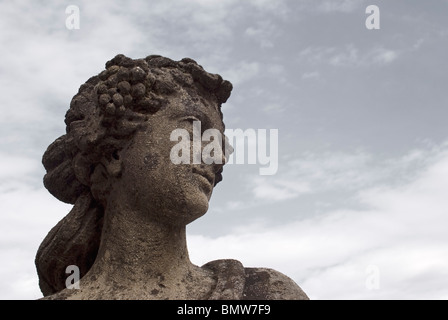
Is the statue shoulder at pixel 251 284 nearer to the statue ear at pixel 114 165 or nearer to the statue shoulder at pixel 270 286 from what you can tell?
the statue shoulder at pixel 270 286

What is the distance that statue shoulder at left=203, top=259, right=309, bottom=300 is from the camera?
260 inches

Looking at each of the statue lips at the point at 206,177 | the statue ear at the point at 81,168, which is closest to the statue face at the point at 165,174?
the statue lips at the point at 206,177

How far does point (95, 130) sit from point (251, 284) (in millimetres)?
2397

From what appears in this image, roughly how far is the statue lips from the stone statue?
0.01 meters

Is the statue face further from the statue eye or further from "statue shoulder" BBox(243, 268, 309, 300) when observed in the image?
"statue shoulder" BBox(243, 268, 309, 300)

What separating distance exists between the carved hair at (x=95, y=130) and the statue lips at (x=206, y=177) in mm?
811

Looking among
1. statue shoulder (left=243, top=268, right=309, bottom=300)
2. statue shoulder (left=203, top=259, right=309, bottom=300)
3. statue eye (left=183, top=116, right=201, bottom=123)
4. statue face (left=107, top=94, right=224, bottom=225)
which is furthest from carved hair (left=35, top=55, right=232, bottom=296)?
statue shoulder (left=243, top=268, right=309, bottom=300)

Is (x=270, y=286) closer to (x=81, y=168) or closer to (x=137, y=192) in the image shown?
(x=137, y=192)

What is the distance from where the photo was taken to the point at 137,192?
22.6 feet

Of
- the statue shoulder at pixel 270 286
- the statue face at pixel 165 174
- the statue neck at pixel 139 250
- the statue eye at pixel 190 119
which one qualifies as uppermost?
the statue eye at pixel 190 119

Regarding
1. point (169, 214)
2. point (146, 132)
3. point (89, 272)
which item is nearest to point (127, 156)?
point (146, 132)

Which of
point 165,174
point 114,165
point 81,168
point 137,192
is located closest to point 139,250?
point 137,192

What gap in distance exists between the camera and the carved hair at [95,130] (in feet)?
23.5

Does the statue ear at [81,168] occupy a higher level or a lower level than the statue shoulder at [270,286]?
higher
